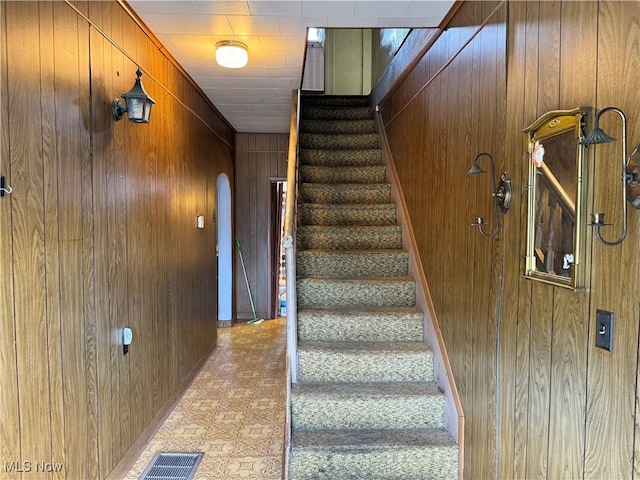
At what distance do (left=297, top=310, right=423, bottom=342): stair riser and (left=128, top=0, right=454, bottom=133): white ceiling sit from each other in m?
1.80

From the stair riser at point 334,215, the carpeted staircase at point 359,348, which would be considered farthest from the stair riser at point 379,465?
the stair riser at point 334,215

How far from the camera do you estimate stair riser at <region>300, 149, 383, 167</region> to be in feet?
13.7

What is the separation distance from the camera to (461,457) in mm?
2117

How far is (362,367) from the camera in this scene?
2.55 meters

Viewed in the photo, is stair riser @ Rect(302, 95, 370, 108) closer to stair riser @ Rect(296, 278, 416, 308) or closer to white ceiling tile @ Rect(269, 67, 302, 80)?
white ceiling tile @ Rect(269, 67, 302, 80)

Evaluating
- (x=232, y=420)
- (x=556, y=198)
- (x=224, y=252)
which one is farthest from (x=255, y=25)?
(x=224, y=252)

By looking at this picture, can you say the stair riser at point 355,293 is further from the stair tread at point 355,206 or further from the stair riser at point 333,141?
the stair riser at point 333,141

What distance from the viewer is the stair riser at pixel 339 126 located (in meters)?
4.56

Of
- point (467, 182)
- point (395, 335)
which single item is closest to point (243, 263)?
point (395, 335)

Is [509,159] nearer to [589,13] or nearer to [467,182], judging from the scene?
[467,182]

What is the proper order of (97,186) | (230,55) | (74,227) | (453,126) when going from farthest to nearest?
(230,55) < (453,126) < (97,186) < (74,227)

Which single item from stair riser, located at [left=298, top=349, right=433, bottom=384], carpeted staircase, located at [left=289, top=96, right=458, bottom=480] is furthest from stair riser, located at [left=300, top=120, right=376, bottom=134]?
stair riser, located at [left=298, top=349, right=433, bottom=384]

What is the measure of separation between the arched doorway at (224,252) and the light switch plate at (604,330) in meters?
4.98

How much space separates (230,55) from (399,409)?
242cm
